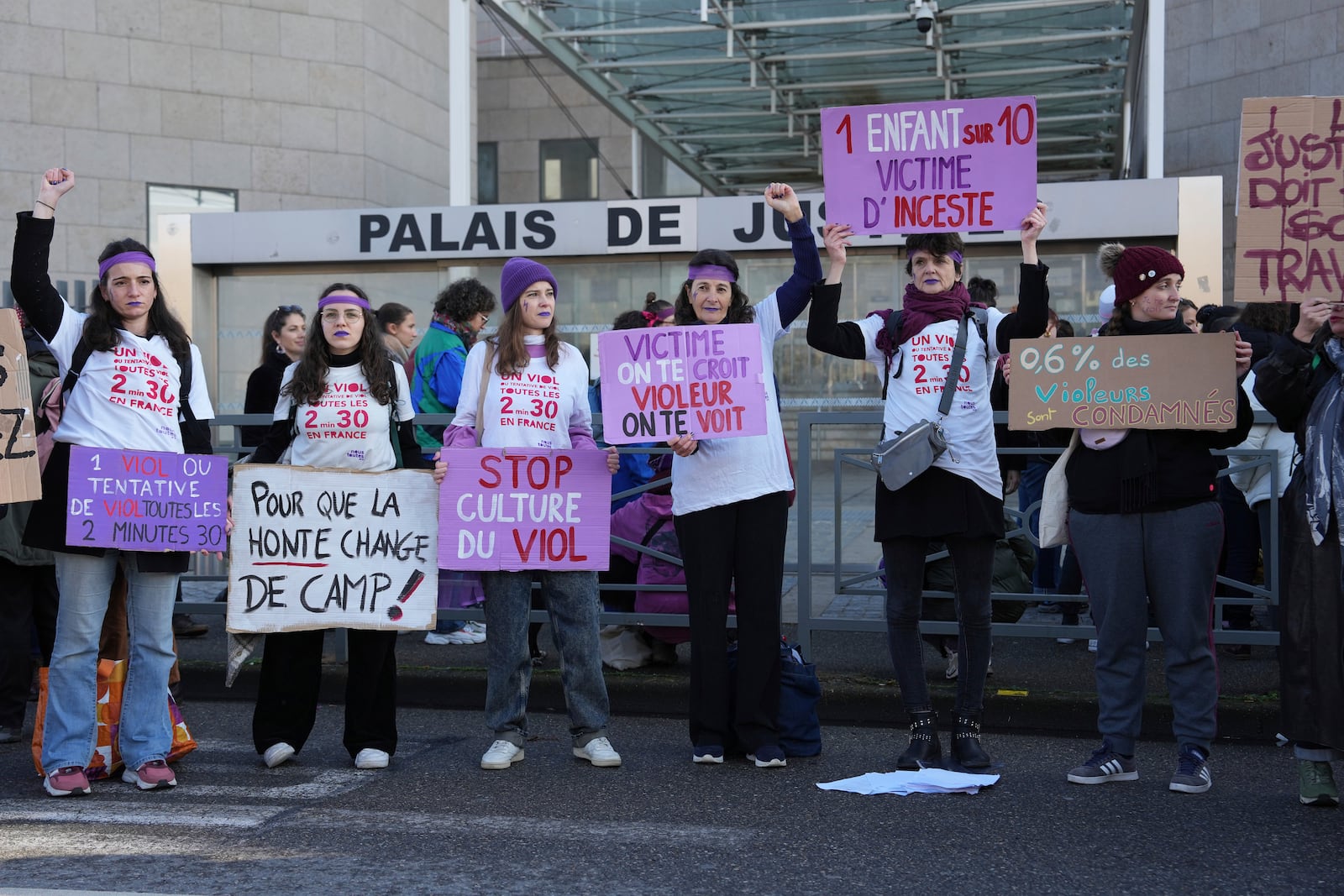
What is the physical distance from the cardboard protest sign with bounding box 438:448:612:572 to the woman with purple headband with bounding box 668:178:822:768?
37 cm

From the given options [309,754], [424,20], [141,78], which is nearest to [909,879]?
[309,754]

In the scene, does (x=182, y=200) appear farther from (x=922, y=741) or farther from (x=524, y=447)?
(x=922, y=741)

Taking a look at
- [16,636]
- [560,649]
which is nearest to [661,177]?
[16,636]

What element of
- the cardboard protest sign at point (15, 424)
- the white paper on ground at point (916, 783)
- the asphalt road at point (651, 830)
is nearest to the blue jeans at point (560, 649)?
the asphalt road at point (651, 830)

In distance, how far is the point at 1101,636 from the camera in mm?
5453

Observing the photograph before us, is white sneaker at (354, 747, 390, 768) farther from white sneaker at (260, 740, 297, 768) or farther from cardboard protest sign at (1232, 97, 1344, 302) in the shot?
cardboard protest sign at (1232, 97, 1344, 302)

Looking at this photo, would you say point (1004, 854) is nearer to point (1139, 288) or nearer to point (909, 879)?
point (909, 879)

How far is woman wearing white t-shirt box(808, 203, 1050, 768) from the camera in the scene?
18.0 ft

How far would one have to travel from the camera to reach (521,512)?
5.85m

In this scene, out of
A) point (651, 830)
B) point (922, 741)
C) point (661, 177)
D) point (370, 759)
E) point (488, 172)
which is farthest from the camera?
point (661, 177)

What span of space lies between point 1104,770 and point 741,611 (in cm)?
147

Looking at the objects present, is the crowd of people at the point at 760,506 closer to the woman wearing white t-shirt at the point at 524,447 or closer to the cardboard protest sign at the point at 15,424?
the woman wearing white t-shirt at the point at 524,447

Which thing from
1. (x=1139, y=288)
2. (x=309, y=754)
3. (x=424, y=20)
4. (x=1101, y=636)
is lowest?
(x=309, y=754)

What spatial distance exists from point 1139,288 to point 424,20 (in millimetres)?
16985
